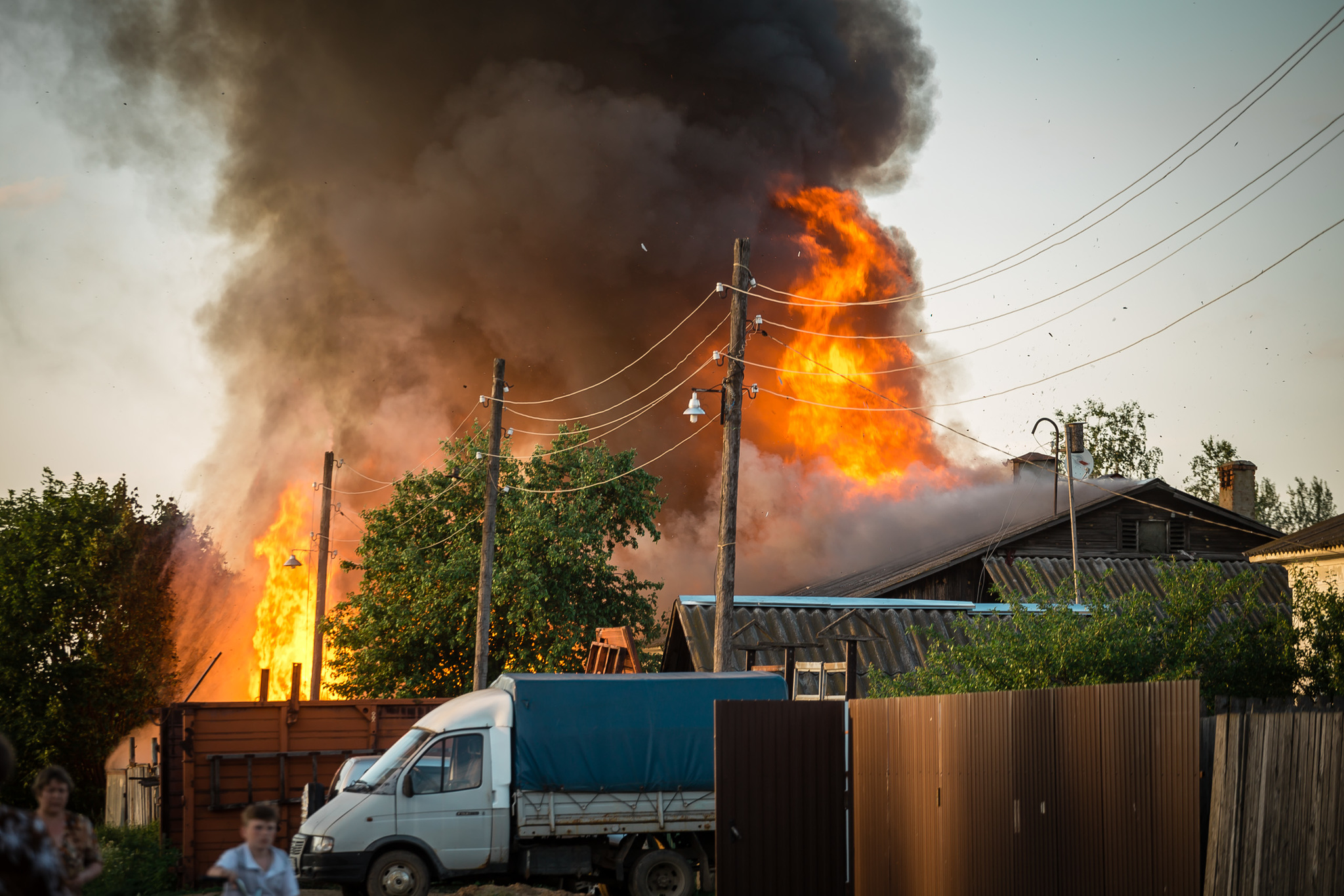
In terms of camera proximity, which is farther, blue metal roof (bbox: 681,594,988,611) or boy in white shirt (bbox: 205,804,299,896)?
blue metal roof (bbox: 681,594,988,611)

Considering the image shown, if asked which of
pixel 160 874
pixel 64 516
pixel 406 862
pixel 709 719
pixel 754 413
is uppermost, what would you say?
pixel 754 413

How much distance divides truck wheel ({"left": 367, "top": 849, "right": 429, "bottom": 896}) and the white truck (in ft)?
0.04

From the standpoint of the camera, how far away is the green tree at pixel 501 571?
35344mm

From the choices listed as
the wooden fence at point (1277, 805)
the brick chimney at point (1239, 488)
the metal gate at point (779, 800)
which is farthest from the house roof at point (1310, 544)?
the wooden fence at point (1277, 805)

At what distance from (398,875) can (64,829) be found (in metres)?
9.12

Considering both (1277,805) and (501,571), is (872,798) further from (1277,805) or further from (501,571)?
(501,571)

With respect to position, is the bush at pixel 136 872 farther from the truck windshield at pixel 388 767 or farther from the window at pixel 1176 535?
the window at pixel 1176 535

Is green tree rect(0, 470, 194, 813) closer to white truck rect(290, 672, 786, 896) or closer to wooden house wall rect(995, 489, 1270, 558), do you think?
white truck rect(290, 672, 786, 896)

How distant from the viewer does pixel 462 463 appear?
3878 cm

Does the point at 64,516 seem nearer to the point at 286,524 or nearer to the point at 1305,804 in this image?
the point at 286,524

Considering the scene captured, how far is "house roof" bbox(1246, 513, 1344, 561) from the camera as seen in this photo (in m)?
25.9

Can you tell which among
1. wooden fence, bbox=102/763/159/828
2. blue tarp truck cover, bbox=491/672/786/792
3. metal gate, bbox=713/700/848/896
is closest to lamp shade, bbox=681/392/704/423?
blue tarp truck cover, bbox=491/672/786/792

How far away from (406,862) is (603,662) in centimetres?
1150

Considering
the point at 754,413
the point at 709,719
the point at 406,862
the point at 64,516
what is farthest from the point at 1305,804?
the point at 754,413
